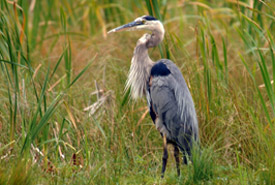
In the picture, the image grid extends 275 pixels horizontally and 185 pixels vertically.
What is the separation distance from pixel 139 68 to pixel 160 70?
1.19 feet

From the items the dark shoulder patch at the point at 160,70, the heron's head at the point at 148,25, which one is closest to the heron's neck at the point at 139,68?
the heron's head at the point at 148,25

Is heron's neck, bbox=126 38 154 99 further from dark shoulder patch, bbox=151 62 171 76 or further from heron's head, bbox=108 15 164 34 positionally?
dark shoulder patch, bbox=151 62 171 76

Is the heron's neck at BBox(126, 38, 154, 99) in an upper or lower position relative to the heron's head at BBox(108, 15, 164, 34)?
lower

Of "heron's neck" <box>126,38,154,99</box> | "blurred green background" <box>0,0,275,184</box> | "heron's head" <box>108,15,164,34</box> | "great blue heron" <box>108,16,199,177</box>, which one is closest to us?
"blurred green background" <box>0,0,275,184</box>

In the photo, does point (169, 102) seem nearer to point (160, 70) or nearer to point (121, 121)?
point (160, 70)

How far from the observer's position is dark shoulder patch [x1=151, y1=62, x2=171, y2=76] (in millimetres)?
4266

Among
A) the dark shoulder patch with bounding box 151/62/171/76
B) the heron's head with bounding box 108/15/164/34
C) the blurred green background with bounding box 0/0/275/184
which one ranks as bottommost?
the blurred green background with bounding box 0/0/275/184

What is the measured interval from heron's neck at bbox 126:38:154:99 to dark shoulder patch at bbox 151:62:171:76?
222mm

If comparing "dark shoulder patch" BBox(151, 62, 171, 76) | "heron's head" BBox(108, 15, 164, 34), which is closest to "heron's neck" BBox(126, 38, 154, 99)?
"heron's head" BBox(108, 15, 164, 34)

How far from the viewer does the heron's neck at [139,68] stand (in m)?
4.58

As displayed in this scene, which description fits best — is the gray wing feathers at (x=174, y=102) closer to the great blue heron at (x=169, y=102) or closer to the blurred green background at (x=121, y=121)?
the great blue heron at (x=169, y=102)

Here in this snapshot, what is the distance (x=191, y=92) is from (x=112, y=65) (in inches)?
36.0

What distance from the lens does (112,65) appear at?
499cm

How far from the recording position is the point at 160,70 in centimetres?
430
